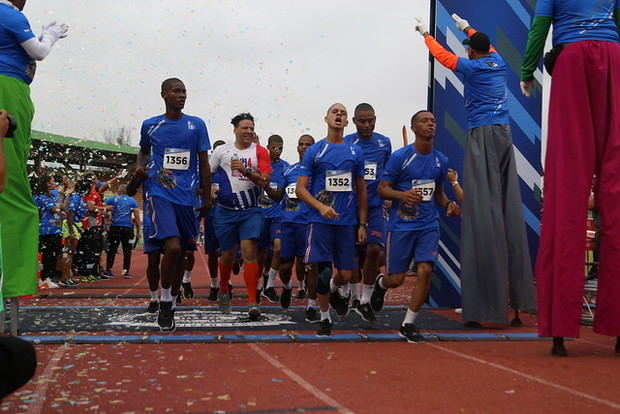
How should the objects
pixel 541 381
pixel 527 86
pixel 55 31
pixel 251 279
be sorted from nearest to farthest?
1. pixel 541 381
2. pixel 55 31
3. pixel 527 86
4. pixel 251 279

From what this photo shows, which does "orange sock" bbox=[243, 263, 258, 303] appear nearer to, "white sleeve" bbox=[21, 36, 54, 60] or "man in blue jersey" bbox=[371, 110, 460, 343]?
"man in blue jersey" bbox=[371, 110, 460, 343]

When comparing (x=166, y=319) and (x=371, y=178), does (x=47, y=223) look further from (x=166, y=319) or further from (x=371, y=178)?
(x=371, y=178)

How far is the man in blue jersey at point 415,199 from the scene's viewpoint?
613 cm

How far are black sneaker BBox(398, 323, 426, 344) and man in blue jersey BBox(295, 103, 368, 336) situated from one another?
0.70 metres

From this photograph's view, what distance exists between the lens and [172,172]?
20.5 feet

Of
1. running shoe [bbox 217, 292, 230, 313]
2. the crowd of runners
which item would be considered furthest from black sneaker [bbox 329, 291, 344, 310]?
running shoe [bbox 217, 292, 230, 313]

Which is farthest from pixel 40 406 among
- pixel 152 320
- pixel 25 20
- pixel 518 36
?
pixel 518 36

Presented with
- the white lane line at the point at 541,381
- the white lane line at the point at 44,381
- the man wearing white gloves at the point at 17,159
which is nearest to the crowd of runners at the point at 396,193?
the man wearing white gloves at the point at 17,159

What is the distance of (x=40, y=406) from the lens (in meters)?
3.19

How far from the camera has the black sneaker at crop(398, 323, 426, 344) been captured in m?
5.53

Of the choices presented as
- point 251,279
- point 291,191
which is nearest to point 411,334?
point 251,279

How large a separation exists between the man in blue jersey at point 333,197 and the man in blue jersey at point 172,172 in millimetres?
1124

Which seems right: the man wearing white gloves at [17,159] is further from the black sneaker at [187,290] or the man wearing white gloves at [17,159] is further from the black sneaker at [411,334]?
the black sneaker at [187,290]

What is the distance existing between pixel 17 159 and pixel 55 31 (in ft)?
3.56
